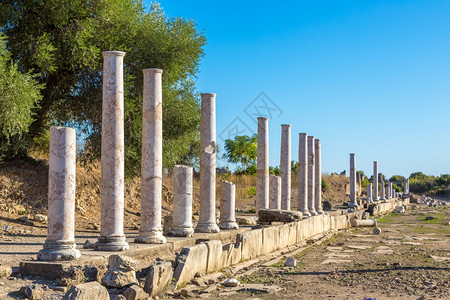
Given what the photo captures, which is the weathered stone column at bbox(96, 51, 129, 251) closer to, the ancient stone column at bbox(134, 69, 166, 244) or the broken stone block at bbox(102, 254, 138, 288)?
the ancient stone column at bbox(134, 69, 166, 244)

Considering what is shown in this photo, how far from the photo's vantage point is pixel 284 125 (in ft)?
80.7

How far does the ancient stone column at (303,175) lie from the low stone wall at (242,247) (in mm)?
2996

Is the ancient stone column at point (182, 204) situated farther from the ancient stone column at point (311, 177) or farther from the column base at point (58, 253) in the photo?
the ancient stone column at point (311, 177)

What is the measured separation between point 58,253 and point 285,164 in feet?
51.9

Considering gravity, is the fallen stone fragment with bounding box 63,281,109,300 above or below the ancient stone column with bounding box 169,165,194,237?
below

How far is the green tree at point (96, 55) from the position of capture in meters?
17.8

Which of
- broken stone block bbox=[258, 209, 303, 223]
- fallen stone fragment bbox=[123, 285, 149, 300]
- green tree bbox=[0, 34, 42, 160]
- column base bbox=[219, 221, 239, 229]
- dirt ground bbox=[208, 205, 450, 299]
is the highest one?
green tree bbox=[0, 34, 42, 160]

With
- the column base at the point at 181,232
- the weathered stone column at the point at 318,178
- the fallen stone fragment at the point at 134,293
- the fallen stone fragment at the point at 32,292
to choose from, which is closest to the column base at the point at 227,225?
the column base at the point at 181,232

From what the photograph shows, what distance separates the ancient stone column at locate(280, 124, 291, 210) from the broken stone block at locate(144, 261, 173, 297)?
15286 mm

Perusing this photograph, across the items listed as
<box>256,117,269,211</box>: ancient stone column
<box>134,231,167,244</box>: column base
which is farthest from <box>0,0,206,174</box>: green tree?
<box>134,231,167,244</box>: column base

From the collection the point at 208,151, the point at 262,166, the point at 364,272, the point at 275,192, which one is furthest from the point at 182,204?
the point at 275,192

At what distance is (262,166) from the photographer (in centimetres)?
2241

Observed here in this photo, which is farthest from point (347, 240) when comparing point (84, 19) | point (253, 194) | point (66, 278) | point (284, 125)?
point (253, 194)

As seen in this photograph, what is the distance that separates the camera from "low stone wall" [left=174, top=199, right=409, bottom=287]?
34.3ft
